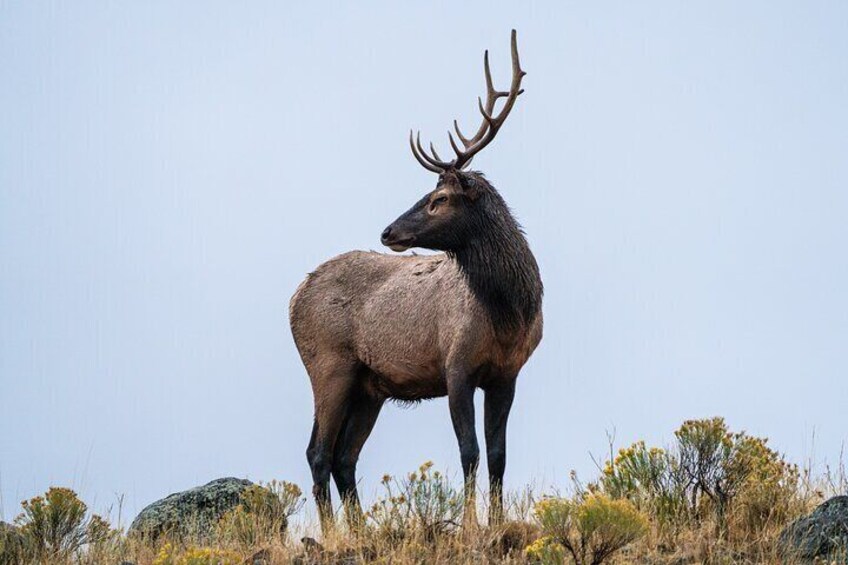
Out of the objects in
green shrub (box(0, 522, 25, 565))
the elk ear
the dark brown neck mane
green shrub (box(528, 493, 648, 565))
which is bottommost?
green shrub (box(528, 493, 648, 565))

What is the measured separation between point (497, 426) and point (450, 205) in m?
1.90

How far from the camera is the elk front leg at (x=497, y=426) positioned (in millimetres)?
10648

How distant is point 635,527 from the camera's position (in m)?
7.85

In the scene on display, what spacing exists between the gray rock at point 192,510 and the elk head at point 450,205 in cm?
254

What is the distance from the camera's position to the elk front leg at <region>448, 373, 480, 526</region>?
34.4 ft

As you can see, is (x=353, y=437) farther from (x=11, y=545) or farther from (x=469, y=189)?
(x=11, y=545)

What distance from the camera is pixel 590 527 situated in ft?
25.7

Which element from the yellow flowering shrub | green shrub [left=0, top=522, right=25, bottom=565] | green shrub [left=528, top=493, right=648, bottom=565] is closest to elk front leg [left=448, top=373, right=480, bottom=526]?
green shrub [left=528, top=493, right=648, bottom=565]

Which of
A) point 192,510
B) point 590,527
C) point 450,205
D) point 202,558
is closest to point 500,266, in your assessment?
point 450,205

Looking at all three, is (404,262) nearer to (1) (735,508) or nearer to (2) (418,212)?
(2) (418,212)

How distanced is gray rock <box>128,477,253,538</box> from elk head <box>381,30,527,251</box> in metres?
2.54

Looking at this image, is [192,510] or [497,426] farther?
[192,510]

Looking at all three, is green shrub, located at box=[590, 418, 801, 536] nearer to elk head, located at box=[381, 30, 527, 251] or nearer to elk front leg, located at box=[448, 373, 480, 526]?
elk front leg, located at box=[448, 373, 480, 526]

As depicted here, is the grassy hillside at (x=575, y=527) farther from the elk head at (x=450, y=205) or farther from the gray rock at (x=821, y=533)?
the elk head at (x=450, y=205)
